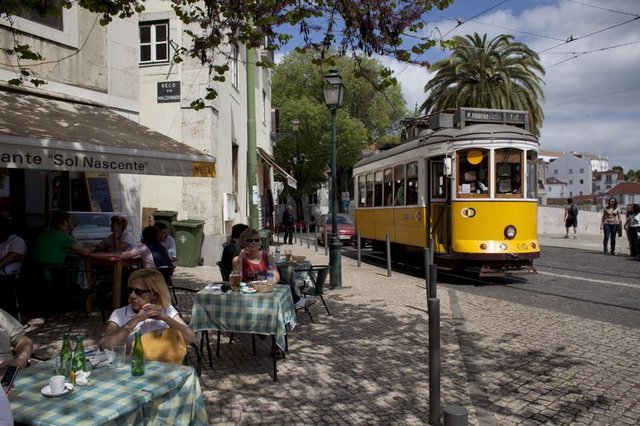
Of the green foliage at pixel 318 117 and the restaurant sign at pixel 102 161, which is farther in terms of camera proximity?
the green foliage at pixel 318 117

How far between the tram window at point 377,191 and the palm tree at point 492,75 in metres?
7.86

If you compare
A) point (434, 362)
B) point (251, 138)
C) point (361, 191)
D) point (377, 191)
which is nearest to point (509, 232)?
point (377, 191)

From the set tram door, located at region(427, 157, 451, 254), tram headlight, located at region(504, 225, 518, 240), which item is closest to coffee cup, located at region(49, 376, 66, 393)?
tram door, located at region(427, 157, 451, 254)

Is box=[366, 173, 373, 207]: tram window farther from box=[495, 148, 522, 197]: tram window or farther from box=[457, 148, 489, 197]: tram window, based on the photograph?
box=[495, 148, 522, 197]: tram window

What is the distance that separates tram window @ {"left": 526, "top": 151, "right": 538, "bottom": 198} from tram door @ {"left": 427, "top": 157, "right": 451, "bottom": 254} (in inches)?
65.2

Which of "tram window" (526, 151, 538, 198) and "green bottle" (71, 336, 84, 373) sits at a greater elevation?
"tram window" (526, 151, 538, 198)

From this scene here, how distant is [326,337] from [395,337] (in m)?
0.85

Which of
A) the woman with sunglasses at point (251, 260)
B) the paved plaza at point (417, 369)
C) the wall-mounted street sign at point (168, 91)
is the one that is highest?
the wall-mounted street sign at point (168, 91)

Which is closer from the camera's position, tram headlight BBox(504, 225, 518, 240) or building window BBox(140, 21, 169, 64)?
tram headlight BBox(504, 225, 518, 240)

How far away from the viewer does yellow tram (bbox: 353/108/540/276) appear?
1042cm

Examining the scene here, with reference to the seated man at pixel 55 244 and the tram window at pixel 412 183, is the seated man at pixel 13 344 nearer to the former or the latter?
the seated man at pixel 55 244

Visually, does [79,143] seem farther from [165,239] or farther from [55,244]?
[165,239]

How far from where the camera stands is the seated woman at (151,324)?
3447 mm

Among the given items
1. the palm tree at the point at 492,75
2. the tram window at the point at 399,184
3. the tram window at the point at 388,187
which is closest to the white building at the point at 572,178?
the palm tree at the point at 492,75
